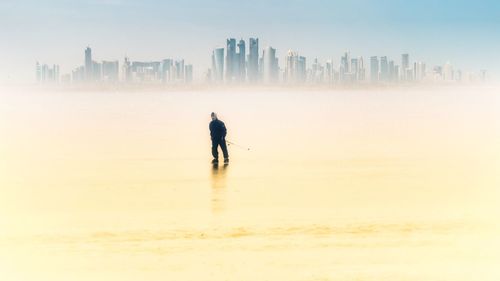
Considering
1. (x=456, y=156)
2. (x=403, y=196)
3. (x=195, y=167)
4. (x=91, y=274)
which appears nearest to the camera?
(x=91, y=274)

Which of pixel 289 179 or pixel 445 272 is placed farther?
pixel 289 179

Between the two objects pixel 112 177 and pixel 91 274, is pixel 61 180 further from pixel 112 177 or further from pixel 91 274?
pixel 91 274

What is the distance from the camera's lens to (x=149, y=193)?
1508cm

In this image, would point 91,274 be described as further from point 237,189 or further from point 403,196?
point 403,196

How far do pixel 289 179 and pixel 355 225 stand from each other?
5.29 meters

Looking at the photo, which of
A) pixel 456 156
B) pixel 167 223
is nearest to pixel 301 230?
pixel 167 223

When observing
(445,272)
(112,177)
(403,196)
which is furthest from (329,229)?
(112,177)

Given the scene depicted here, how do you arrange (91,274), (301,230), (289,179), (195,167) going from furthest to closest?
(195,167), (289,179), (301,230), (91,274)

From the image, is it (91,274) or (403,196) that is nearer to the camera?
(91,274)

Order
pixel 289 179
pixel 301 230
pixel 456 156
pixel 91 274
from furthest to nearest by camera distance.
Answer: pixel 456 156, pixel 289 179, pixel 301 230, pixel 91 274

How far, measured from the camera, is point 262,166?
19.5 m

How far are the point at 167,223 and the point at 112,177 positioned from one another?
5.92 meters

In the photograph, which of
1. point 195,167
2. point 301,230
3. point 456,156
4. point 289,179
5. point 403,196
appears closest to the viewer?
point 301,230

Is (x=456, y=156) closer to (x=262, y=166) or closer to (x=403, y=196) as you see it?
(x=262, y=166)
